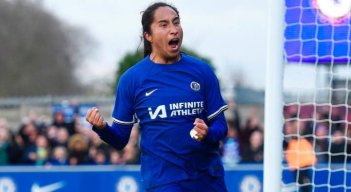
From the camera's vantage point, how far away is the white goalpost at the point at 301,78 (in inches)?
269

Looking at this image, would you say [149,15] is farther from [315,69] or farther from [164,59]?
[315,69]

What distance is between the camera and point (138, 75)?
604cm

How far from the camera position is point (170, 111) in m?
5.89

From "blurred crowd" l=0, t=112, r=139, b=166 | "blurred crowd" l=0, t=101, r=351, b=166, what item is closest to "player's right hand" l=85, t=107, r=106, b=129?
"blurred crowd" l=0, t=101, r=351, b=166

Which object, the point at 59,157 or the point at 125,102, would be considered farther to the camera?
the point at 59,157

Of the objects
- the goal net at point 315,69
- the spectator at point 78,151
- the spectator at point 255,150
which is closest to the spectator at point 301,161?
the goal net at point 315,69

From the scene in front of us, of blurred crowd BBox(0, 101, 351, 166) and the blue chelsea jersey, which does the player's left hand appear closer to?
the blue chelsea jersey

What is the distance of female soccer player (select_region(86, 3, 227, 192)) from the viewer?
5891 mm

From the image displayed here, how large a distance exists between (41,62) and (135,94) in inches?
1553

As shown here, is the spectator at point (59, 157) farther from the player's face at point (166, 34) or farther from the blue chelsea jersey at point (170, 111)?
the player's face at point (166, 34)

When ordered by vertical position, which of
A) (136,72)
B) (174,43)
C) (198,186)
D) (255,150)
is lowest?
(255,150)

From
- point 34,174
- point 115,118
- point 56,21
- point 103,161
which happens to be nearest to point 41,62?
point 56,21

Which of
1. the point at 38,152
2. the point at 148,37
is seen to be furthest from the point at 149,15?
the point at 38,152

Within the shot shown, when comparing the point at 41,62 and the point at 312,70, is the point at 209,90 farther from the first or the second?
the point at 41,62
